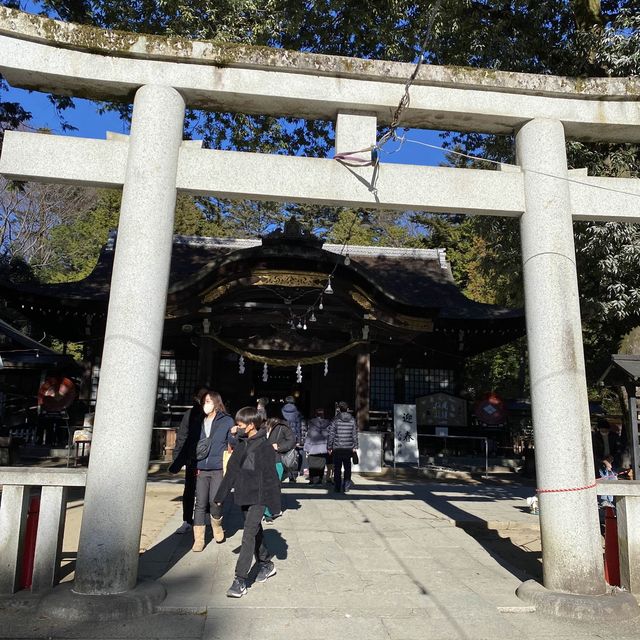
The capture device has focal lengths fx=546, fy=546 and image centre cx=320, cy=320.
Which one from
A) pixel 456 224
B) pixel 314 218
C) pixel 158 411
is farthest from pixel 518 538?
pixel 314 218

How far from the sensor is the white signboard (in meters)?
12.6

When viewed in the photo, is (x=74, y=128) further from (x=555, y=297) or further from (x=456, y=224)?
(x=456, y=224)

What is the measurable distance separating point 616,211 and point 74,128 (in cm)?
971

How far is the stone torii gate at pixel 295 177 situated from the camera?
429 centimetres

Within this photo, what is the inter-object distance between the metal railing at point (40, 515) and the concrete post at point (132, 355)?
1.21 feet

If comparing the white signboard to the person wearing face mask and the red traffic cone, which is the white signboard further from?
the red traffic cone

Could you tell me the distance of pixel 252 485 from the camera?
451cm

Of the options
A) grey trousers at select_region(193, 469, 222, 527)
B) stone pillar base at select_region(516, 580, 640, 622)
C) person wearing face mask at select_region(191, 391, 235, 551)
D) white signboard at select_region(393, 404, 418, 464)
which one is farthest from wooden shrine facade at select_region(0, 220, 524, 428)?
stone pillar base at select_region(516, 580, 640, 622)

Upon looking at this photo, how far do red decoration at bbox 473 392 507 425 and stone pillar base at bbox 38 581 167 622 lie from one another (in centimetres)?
1110

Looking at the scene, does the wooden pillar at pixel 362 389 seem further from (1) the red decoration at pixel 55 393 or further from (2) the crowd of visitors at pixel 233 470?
(1) the red decoration at pixel 55 393

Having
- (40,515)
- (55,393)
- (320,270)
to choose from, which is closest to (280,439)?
(40,515)

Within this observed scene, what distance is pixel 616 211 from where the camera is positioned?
5121 millimetres

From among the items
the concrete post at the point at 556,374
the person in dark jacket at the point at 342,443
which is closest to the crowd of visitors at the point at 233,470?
the person in dark jacket at the point at 342,443

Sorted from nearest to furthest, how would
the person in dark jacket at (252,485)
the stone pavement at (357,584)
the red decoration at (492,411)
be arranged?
1. the stone pavement at (357,584)
2. the person in dark jacket at (252,485)
3. the red decoration at (492,411)
